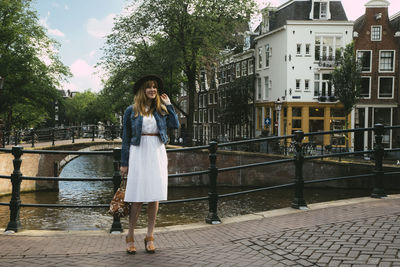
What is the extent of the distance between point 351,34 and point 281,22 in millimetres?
5239

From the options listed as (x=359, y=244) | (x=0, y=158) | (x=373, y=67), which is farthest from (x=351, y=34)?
(x=359, y=244)

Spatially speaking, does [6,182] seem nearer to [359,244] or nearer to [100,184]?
[100,184]

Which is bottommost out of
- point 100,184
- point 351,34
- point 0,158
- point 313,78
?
point 100,184

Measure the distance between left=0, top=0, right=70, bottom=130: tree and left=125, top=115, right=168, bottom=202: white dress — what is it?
2631 centimetres

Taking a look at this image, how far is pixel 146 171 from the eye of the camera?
3.92 m

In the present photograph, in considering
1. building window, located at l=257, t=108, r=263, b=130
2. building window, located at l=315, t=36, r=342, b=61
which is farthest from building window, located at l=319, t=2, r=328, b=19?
building window, located at l=257, t=108, r=263, b=130

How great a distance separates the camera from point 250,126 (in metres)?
34.9

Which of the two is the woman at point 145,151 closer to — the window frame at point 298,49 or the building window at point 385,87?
the window frame at point 298,49

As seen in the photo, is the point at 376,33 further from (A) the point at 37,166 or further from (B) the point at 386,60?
(A) the point at 37,166

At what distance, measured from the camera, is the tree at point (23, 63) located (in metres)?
27.8

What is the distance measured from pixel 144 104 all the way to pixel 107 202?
13976 mm

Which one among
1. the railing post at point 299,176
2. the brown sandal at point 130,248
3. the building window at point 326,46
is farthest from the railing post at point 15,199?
the building window at point 326,46

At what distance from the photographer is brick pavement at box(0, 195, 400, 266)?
3.60 meters

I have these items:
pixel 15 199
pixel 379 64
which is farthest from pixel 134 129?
pixel 379 64
